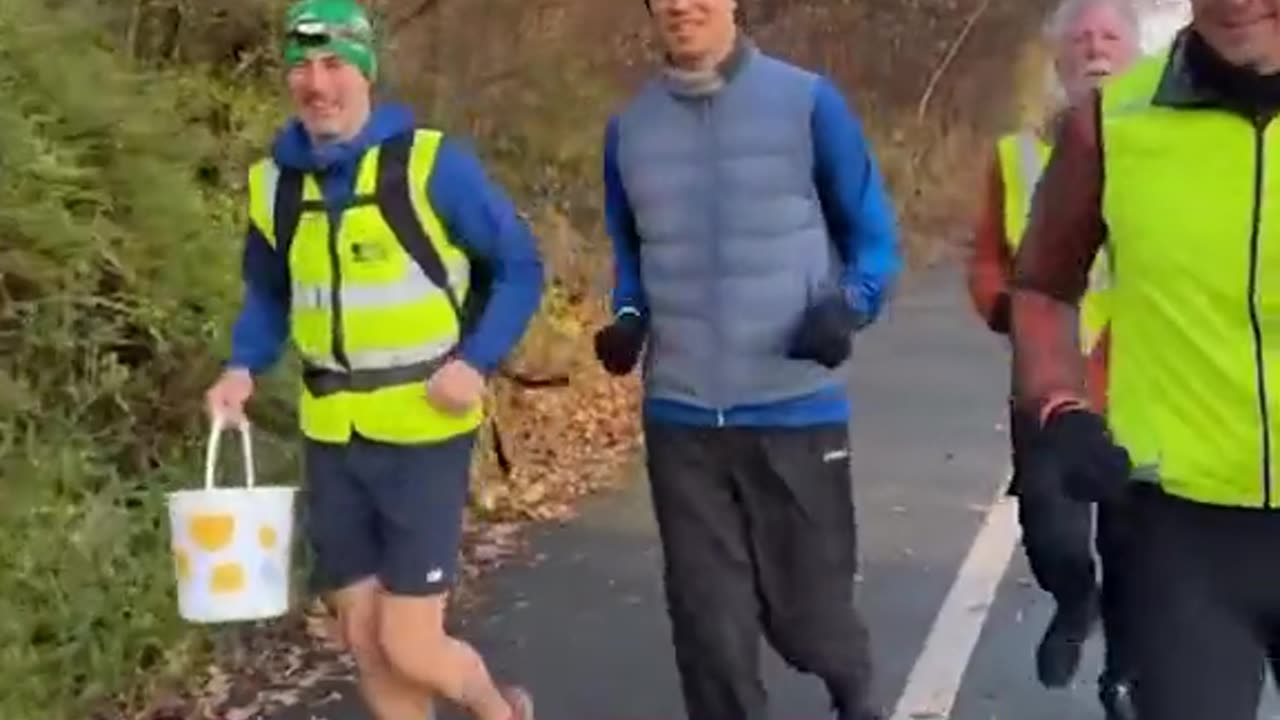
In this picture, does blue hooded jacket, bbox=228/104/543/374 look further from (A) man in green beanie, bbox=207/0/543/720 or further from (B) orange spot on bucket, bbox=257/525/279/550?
(B) orange spot on bucket, bbox=257/525/279/550

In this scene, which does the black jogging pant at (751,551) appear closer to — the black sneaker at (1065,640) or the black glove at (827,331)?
the black glove at (827,331)

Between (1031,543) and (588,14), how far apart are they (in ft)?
22.7

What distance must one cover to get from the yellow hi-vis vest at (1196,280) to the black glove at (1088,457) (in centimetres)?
6

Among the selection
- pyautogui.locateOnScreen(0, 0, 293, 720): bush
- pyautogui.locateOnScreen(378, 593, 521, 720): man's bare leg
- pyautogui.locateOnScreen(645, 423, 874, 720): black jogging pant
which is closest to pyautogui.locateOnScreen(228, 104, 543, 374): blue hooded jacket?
pyautogui.locateOnScreen(645, 423, 874, 720): black jogging pant

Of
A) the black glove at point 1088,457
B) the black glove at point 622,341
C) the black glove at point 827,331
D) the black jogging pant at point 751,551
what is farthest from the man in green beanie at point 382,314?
the black glove at point 1088,457

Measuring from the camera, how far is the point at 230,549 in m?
5.23

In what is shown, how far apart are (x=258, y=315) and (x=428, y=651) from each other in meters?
0.88

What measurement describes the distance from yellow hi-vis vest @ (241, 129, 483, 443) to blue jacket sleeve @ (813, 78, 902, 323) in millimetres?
842

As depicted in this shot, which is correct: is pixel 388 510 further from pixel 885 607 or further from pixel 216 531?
pixel 885 607

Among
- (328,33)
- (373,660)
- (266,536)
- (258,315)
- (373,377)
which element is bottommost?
(373,660)

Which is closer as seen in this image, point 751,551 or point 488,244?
point 488,244

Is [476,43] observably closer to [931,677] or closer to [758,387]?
[931,677]

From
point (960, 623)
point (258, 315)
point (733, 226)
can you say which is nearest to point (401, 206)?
point (258, 315)

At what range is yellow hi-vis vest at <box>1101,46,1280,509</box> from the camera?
3568mm
